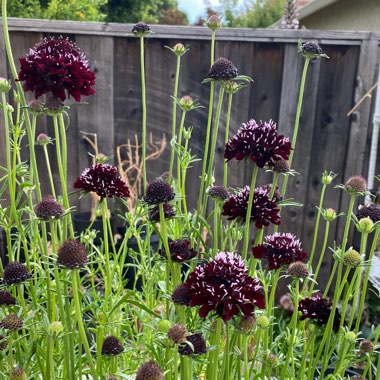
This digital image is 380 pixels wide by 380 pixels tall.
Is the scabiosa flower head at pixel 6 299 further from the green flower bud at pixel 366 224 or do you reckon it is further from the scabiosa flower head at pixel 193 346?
the green flower bud at pixel 366 224

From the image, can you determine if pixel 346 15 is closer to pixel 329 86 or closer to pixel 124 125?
pixel 329 86

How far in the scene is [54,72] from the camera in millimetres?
1108

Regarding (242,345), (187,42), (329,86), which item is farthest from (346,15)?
(242,345)

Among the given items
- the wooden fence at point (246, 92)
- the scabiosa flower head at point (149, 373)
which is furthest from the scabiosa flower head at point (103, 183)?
the wooden fence at point (246, 92)

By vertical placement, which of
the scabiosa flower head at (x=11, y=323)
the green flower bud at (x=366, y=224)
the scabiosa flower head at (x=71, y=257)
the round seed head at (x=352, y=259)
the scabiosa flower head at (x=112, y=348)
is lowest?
the scabiosa flower head at (x=112, y=348)

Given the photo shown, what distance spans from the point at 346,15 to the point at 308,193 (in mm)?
2978

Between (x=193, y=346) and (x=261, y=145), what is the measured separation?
1.45 ft

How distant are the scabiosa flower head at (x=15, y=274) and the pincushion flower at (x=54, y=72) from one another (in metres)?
0.39

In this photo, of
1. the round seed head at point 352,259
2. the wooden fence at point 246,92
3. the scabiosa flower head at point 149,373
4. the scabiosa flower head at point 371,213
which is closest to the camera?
the scabiosa flower head at point 149,373

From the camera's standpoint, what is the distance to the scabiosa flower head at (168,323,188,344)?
3.17 feet

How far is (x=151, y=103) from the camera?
3.20 metres

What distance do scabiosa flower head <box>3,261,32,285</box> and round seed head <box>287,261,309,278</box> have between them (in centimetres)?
61

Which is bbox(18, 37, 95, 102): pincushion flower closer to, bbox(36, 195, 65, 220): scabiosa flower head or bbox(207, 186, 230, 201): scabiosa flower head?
bbox(36, 195, 65, 220): scabiosa flower head

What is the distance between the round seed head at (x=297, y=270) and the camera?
1.24 metres
